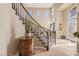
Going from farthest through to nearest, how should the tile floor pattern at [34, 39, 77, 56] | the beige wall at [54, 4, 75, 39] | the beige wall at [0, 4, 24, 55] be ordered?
the beige wall at [54, 4, 75, 39] → the tile floor pattern at [34, 39, 77, 56] → the beige wall at [0, 4, 24, 55]

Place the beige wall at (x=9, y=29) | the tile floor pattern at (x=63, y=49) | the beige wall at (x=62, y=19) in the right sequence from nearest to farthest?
1. the beige wall at (x=9, y=29)
2. the tile floor pattern at (x=63, y=49)
3. the beige wall at (x=62, y=19)

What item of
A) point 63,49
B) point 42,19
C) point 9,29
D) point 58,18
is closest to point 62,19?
point 58,18

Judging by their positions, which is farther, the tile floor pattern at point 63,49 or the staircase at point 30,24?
the staircase at point 30,24

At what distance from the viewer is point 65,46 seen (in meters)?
4.00

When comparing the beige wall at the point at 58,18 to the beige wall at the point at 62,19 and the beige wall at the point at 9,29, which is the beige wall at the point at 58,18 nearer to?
the beige wall at the point at 62,19

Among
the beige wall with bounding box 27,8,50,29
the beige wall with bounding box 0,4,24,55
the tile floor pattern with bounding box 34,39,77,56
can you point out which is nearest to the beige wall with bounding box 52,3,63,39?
the tile floor pattern with bounding box 34,39,77,56

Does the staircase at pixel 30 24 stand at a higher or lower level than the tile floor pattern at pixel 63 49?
higher

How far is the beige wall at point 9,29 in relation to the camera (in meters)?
2.82

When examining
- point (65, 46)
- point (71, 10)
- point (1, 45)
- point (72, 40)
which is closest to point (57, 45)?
point (65, 46)

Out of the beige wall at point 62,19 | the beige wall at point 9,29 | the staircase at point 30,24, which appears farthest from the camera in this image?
the beige wall at point 62,19

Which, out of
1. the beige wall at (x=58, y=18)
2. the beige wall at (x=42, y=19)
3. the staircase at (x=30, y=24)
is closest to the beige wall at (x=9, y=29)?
the staircase at (x=30, y=24)

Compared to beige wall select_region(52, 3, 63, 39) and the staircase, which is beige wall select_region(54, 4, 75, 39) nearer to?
beige wall select_region(52, 3, 63, 39)

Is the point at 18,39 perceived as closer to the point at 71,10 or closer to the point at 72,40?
the point at 72,40

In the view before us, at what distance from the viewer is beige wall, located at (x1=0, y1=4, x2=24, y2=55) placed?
9.25 ft
